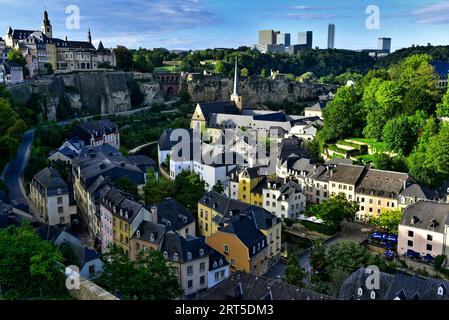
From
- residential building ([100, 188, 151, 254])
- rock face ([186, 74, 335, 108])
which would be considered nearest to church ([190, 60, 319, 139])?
rock face ([186, 74, 335, 108])

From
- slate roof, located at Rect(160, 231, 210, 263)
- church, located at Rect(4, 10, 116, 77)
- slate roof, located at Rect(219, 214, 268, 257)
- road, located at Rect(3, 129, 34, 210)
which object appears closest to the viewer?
slate roof, located at Rect(160, 231, 210, 263)

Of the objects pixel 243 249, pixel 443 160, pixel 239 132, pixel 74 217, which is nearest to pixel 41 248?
pixel 243 249

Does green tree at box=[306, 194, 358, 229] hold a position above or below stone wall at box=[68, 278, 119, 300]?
below

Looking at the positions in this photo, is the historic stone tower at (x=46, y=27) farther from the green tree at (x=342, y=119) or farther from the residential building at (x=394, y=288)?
the residential building at (x=394, y=288)

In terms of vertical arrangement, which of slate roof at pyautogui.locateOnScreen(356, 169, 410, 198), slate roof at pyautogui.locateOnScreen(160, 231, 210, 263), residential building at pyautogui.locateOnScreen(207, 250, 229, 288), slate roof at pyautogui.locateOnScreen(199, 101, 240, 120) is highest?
slate roof at pyautogui.locateOnScreen(199, 101, 240, 120)

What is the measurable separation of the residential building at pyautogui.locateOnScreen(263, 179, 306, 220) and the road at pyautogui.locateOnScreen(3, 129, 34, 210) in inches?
677

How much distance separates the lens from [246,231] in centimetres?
2786

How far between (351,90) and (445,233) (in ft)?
89.8

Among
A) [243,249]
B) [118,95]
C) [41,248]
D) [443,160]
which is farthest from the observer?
[118,95]

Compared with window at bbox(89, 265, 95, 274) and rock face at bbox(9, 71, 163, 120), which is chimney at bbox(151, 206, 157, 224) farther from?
rock face at bbox(9, 71, 163, 120)

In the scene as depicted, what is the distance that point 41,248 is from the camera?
14945 millimetres

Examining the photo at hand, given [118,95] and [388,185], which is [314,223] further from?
[118,95]

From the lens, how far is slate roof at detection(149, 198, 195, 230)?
2781cm

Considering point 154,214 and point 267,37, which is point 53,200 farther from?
point 267,37
